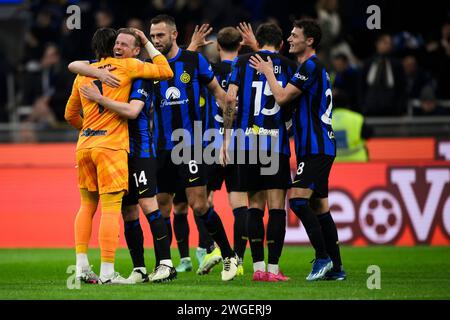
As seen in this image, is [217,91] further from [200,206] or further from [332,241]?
[332,241]

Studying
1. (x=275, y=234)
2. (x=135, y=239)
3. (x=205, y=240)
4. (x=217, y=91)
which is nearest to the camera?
(x=135, y=239)

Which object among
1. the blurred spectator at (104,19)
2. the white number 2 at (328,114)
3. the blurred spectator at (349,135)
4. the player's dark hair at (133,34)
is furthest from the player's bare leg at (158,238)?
the blurred spectator at (104,19)

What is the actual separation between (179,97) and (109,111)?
4.26 ft

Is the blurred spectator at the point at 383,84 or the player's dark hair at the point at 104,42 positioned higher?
the player's dark hair at the point at 104,42

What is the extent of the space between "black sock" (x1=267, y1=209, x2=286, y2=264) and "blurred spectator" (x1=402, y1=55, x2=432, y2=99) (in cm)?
858

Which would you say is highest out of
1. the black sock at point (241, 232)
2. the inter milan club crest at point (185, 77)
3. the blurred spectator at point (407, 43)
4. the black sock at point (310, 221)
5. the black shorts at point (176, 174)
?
the blurred spectator at point (407, 43)

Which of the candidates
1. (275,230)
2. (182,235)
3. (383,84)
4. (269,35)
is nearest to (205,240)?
(182,235)

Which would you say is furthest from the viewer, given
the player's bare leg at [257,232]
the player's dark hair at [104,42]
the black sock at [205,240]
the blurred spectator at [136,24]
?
the blurred spectator at [136,24]

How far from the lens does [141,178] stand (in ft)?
31.8

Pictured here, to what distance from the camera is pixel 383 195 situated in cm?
1477

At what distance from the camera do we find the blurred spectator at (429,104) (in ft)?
58.1

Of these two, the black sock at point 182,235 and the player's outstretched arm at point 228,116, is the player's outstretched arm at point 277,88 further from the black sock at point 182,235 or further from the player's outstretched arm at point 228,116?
the black sock at point 182,235
